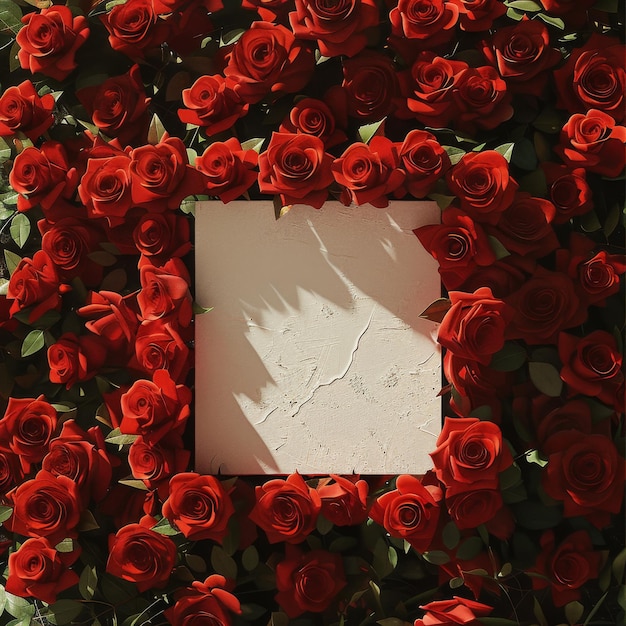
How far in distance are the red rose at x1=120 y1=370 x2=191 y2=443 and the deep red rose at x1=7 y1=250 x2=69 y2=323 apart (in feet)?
0.75

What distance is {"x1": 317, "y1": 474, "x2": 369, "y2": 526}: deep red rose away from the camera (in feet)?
3.50

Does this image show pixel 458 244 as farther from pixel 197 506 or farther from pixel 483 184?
pixel 197 506

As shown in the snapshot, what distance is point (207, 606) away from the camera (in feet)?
3.50

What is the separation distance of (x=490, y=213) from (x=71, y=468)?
84 centimetres

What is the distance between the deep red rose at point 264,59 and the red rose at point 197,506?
2.19 ft

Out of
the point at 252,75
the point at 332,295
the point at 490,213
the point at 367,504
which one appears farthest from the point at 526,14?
the point at 367,504

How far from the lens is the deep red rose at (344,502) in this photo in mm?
1067

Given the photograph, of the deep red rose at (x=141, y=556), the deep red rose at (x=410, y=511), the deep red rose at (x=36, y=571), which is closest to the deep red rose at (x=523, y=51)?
the deep red rose at (x=410, y=511)

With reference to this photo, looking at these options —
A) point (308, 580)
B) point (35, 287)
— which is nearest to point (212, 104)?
point (35, 287)

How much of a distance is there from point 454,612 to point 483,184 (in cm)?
71

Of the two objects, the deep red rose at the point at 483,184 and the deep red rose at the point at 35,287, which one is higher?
the deep red rose at the point at 483,184

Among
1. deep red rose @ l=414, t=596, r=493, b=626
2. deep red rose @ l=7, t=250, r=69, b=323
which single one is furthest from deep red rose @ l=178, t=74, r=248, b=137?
deep red rose @ l=414, t=596, r=493, b=626

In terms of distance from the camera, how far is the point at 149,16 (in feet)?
3.60

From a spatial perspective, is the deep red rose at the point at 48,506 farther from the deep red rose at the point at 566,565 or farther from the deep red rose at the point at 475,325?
the deep red rose at the point at 566,565
